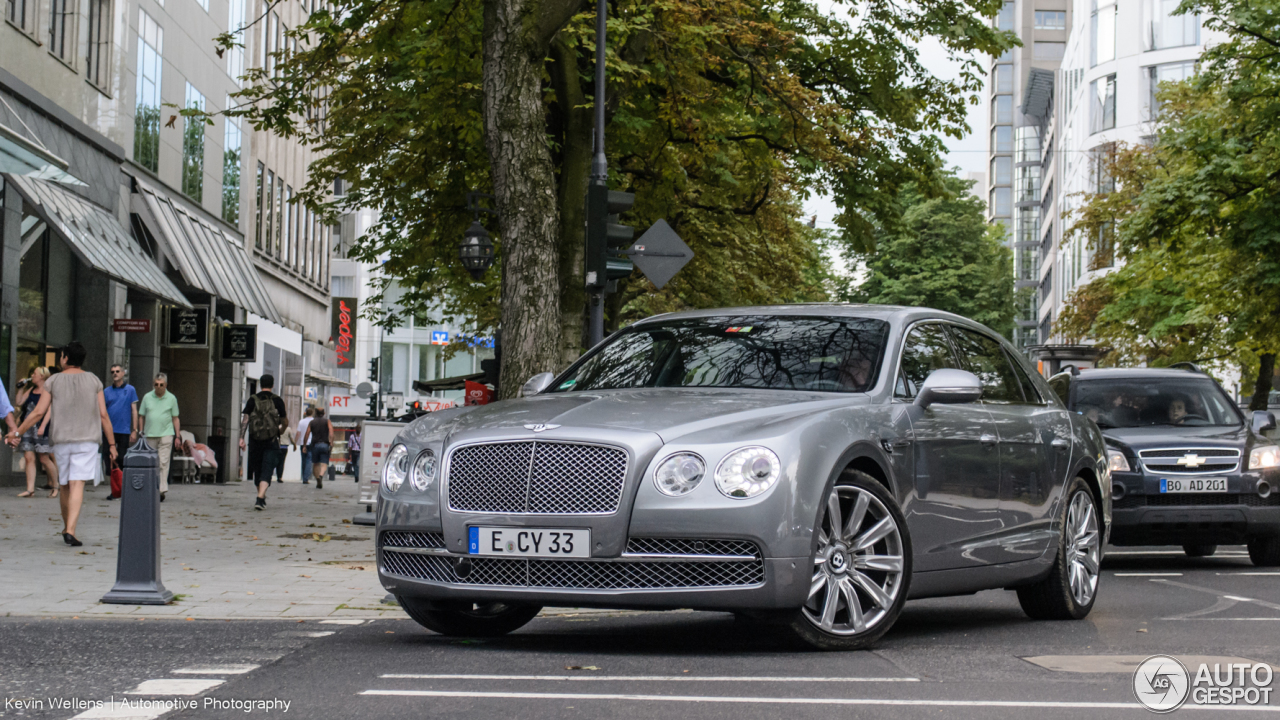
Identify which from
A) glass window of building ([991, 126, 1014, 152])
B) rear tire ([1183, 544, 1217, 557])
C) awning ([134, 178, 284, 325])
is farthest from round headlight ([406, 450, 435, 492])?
glass window of building ([991, 126, 1014, 152])

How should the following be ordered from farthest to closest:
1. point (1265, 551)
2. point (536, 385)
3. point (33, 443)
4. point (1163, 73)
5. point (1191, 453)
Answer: point (1163, 73) < point (33, 443) < point (1265, 551) < point (1191, 453) < point (536, 385)

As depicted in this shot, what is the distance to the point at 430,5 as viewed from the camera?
16922 mm

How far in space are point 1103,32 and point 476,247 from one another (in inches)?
2145

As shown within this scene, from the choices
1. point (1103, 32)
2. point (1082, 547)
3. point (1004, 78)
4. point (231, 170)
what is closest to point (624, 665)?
point (1082, 547)

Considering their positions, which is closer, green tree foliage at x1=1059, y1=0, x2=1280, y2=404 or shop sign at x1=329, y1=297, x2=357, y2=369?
green tree foliage at x1=1059, y1=0, x2=1280, y2=404

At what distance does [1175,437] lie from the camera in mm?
14023

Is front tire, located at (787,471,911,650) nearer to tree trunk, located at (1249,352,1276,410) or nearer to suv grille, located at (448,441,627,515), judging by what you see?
suv grille, located at (448,441,627,515)

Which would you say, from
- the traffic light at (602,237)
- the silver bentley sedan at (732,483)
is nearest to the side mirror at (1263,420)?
the traffic light at (602,237)

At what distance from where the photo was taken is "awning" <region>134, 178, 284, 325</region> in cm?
3077

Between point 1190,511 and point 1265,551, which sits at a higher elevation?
point 1190,511

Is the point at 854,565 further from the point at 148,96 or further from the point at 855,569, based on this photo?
the point at 148,96

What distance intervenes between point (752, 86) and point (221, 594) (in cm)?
1275

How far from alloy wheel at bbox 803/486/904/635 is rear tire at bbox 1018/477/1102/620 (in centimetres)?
206

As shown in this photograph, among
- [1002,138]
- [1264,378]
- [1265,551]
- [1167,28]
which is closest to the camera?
[1265,551]
